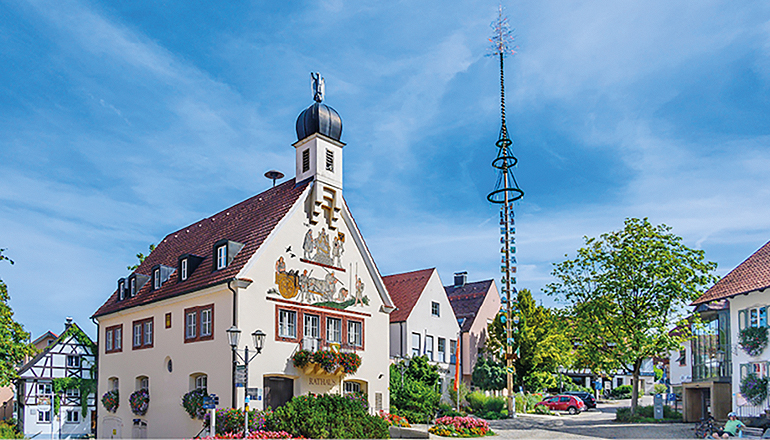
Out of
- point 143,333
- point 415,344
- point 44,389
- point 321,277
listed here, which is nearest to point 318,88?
point 321,277

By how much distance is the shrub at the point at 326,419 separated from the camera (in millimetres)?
23156

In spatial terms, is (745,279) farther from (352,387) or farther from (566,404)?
(352,387)

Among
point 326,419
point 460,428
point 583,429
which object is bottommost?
point 583,429

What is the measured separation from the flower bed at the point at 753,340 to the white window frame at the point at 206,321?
2151cm

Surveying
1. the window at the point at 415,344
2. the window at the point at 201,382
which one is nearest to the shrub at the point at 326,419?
the window at the point at 201,382

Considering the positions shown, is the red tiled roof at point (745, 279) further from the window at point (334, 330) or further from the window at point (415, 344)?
the window at point (334, 330)

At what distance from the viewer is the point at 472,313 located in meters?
48.0

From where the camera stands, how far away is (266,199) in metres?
30.7

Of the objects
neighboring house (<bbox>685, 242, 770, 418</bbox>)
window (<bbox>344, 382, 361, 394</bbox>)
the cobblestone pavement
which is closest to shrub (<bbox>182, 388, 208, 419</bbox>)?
window (<bbox>344, 382, 361, 394</bbox>)

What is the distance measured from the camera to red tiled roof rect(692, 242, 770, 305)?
94.8 feet

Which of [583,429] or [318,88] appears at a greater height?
[318,88]

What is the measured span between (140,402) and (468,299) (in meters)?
26.3

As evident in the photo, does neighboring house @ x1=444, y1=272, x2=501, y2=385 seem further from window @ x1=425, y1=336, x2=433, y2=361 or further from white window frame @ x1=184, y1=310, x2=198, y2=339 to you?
white window frame @ x1=184, y1=310, x2=198, y2=339

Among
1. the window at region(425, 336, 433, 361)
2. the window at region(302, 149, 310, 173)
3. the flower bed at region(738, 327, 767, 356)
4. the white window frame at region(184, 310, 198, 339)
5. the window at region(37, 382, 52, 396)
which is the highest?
the window at region(302, 149, 310, 173)
